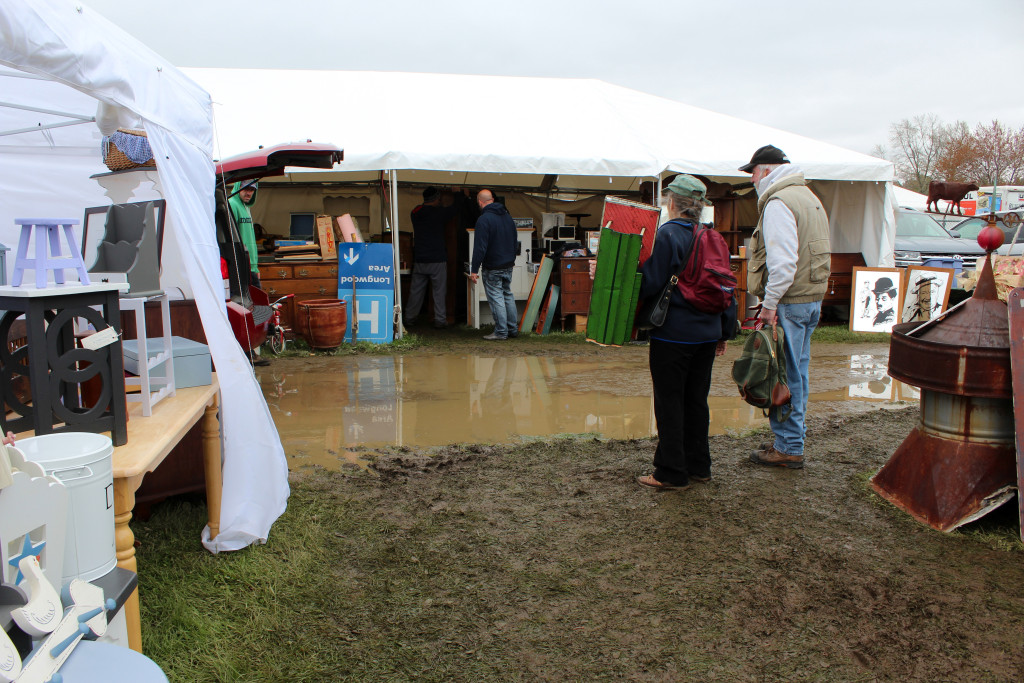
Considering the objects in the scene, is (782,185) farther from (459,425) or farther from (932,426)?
(459,425)

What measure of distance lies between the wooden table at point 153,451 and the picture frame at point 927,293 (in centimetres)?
992

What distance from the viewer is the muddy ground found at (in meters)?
2.55

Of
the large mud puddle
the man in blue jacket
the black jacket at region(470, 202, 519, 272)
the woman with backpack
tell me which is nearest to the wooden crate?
the man in blue jacket

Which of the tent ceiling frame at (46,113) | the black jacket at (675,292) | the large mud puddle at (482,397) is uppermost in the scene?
the tent ceiling frame at (46,113)

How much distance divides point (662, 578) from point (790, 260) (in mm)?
2001

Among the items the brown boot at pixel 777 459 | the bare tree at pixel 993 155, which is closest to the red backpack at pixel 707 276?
the brown boot at pixel 777 459

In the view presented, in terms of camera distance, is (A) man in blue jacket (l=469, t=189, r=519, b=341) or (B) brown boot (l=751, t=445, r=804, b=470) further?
(A) man in blue jacket (l=469, t=189, r=519, b=341)

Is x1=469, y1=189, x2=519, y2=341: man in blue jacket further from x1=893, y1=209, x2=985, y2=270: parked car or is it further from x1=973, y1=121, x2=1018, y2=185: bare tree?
x1=973, y1=121, x2=1018, y2=185: bare tree

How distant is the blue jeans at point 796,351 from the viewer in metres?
4.30

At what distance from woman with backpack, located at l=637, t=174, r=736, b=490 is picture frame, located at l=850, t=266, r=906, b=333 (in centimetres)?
746

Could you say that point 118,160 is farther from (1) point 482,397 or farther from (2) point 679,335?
(1) point 482,397

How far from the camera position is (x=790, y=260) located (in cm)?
411

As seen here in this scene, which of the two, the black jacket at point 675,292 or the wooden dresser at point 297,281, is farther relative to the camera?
the wooden dresser at point 297,281

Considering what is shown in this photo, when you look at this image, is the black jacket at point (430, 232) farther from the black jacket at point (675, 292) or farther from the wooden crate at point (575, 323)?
the black jacket at point (675, 292)
